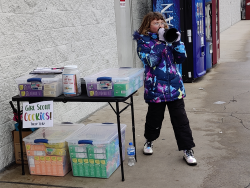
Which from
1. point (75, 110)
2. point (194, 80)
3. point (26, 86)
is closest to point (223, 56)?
point (194, 80)

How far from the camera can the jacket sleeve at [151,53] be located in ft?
13.1

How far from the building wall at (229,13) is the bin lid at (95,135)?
17.7 m

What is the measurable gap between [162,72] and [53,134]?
4.58 feet

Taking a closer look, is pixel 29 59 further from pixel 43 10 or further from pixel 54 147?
pixel 54 147

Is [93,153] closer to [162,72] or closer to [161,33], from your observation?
[162,72]

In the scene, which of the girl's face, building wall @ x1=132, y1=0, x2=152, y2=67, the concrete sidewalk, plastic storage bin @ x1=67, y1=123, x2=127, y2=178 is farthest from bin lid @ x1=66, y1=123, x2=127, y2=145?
building wall @ x1=132, y1=0, x2=152, y2=67

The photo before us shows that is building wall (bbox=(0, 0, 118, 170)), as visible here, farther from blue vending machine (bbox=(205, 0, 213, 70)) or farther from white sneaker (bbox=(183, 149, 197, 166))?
blue vending machine (bbox=(205, 0, 213, 70))

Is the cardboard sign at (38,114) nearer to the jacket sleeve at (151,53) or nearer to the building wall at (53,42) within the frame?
the building wall at (53,42)

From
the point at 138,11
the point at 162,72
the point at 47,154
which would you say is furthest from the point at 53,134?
the point at 138,11

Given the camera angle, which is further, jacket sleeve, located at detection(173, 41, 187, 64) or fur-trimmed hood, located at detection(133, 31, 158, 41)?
fur-trimmed hood, located at detection(133, 31, 158, 41)

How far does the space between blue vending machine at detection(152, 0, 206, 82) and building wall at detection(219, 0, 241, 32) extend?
1273cm

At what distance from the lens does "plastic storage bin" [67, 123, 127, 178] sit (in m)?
3.87

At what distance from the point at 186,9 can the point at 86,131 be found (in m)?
4.96

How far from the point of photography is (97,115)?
21.0ft
